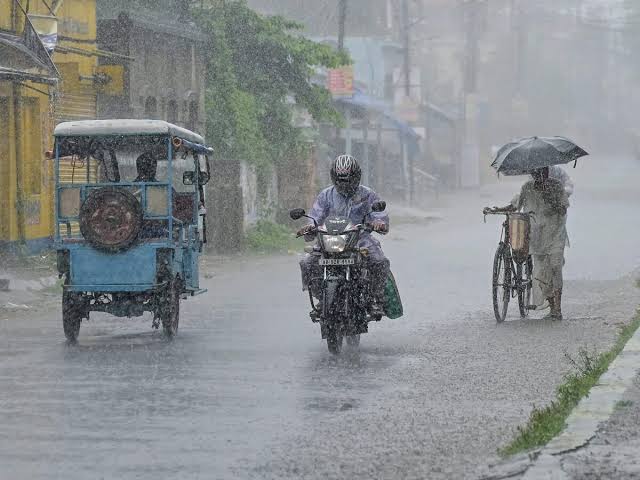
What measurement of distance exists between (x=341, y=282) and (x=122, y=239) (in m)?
2.13

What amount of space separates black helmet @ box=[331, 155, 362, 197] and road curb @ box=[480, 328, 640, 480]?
9.83 ft

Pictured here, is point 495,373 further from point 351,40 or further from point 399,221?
point 351,40

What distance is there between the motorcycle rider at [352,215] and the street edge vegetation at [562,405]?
190cm

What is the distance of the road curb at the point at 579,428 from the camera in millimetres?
6215

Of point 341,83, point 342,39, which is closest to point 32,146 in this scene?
point 342,39

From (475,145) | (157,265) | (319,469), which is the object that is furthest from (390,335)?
(475,145)

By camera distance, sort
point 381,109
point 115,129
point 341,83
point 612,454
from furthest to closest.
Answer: point 381,109, point 341,83, point 115,129, point 612,454

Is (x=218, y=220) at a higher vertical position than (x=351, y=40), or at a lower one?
lower

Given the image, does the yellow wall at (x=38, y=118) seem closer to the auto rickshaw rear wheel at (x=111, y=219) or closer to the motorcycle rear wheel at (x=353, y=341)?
the auto rickshaw rear wheel at (x=111, y=219)

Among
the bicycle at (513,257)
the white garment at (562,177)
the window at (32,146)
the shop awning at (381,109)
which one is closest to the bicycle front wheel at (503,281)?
the bicycle at (513,257)

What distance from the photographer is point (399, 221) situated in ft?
125

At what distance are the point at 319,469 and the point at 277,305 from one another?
9.17 m

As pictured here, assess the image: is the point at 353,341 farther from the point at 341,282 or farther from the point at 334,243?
the point at 334,243

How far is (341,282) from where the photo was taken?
439 inches
